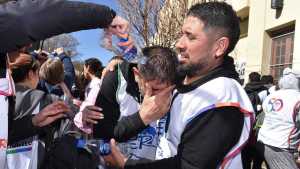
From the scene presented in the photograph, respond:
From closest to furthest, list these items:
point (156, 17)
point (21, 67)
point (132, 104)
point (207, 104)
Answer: point (207, 104)
point (132, 104)
point (21, 67)
point (156, 17)

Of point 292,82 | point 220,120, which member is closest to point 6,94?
point 220,120

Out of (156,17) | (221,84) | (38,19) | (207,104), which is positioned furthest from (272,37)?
(38,19)

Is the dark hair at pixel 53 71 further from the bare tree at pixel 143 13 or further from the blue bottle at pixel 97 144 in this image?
the bare tree at pixel 143 13

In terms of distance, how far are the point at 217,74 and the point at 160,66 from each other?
68cm

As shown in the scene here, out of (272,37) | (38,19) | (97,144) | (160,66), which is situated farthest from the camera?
(272,37)

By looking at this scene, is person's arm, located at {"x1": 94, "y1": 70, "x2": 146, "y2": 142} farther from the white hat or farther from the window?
the window

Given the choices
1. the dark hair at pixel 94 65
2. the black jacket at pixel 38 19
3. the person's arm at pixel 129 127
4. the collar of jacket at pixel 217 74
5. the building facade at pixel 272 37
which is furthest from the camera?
the building facade at pixel 272 37

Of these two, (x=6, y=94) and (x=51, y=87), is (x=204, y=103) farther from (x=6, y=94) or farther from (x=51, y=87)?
(x=51, y=87)

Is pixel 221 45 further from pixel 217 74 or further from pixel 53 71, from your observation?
pixel 53 71

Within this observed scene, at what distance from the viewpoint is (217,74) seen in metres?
2.12

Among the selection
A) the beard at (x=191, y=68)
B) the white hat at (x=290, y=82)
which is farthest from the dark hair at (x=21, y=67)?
the white hat at (x=290, y=82)

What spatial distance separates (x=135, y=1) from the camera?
16.9 meters

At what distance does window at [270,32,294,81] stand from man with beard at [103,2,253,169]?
31.3 feet

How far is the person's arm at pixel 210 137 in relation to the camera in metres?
1.91
